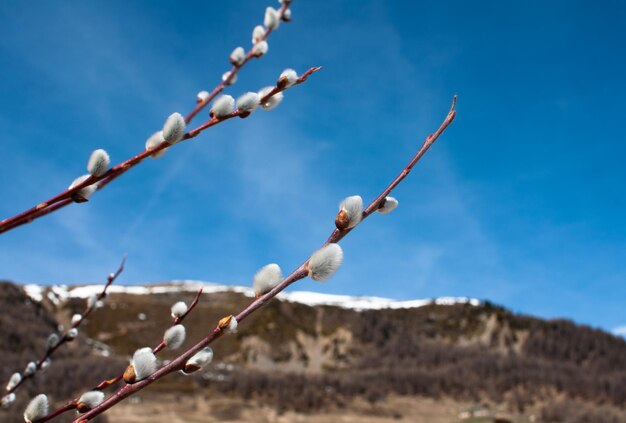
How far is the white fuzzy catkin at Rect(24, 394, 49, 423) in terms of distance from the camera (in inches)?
32.8

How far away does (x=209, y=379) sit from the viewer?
1412cm

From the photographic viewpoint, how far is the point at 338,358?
2484 centimetres

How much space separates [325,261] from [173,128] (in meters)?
0.34

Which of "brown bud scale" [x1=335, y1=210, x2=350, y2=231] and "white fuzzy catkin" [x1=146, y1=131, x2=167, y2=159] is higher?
"white fuzzy catkin" [x1=146, y1=131, x2=167, y2=159]

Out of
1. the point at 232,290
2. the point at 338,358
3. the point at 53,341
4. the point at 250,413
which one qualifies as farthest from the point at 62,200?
the point at 232,290

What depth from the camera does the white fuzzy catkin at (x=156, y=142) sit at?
0.83 meters

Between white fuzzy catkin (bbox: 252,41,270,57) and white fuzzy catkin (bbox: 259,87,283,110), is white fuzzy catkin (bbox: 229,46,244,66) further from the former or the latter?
white fuzzy catkin (bbox: 259,87,283,110)

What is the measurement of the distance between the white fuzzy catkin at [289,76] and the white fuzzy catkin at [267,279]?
18.5 inches

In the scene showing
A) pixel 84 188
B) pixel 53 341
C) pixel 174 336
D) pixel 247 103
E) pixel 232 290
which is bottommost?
pixel 174 336

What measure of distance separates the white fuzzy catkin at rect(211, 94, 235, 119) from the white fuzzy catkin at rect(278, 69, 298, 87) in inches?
7.0

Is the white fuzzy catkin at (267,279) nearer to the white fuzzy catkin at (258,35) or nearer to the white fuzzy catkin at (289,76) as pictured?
the white fuzzy catkin at (289,76)

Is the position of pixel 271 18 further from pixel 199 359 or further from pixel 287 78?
pixel 199 359

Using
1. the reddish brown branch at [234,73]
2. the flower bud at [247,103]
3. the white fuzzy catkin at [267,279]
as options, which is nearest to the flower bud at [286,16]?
the reddish brown branch at [234,73]

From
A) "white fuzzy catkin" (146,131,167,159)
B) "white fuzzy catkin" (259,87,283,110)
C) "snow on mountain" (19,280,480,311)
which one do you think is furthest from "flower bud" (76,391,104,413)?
"snow on mountain" (19,280,480,311)
